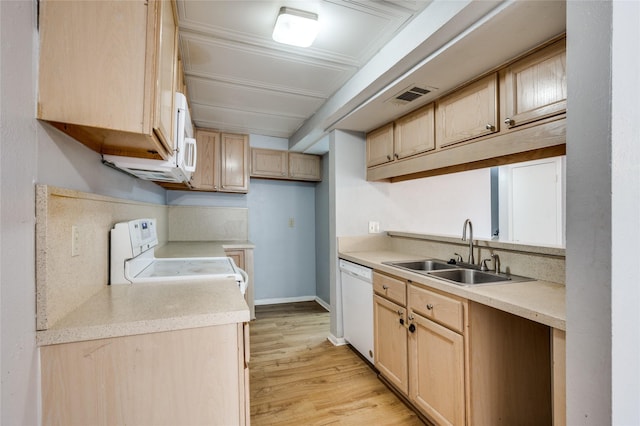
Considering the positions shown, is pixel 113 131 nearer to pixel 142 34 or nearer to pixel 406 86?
pixel 142 34

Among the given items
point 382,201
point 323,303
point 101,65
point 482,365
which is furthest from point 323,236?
point 101,65

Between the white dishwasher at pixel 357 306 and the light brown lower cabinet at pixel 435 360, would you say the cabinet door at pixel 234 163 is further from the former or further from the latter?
the light brown lower cabinet at pixel 435 360

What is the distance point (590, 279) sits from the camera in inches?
35.3

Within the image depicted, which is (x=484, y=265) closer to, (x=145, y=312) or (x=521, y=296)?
(x=521, y=296)

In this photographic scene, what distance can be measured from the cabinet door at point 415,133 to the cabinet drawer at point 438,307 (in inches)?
40.6

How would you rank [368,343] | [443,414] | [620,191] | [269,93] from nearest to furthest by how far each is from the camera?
[620,191] → [443,414] → [368,343] → [269,93]

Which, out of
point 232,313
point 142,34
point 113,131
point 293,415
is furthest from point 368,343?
point 142,34

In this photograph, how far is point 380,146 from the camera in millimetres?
2734

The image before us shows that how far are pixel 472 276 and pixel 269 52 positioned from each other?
2001 millimetres

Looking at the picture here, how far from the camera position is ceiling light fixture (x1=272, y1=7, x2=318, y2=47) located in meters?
1.55

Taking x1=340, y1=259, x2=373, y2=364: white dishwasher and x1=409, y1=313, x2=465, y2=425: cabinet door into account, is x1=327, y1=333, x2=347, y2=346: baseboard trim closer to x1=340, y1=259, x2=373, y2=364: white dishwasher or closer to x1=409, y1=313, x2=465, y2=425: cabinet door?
x1=340, y1=259, x2=373, y2=364: white dishwasher

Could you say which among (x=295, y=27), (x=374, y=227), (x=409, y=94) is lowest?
(x=374, y=227)

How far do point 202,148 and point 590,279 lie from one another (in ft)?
11.9

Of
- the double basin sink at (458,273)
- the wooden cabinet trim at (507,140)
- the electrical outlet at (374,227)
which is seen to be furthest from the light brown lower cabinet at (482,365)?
the electrical outlet at (374,227)
